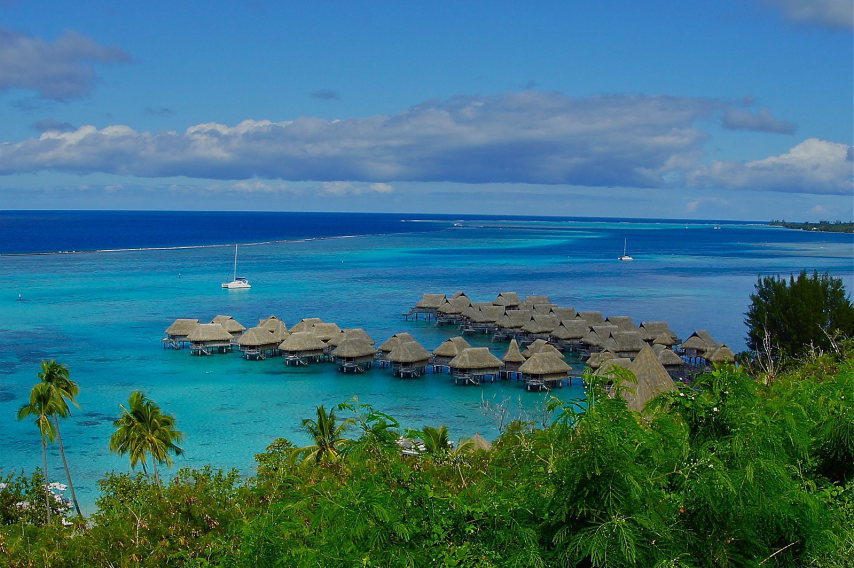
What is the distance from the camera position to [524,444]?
584 centimetres

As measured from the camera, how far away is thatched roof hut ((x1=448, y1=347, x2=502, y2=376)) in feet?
77.2

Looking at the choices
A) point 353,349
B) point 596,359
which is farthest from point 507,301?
point 596,359

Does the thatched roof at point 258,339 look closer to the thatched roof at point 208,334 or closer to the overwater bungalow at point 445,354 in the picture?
the thatched roof at point 208,334

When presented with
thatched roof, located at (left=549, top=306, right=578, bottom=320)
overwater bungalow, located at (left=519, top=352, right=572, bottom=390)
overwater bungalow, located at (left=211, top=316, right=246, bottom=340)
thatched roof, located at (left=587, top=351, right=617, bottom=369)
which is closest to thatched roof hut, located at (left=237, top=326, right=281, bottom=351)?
overwater bungalow, located at (left=211, top=316, right=246, bottom=340)

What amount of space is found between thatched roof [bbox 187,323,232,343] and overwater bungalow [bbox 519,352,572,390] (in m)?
12.0

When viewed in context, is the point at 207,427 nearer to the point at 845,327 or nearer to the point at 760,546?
the point at 760,546

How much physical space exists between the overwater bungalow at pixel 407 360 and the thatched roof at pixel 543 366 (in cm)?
353

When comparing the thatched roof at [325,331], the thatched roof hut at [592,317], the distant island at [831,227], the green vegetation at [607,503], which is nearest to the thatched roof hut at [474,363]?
the thatched roof at [325,331]

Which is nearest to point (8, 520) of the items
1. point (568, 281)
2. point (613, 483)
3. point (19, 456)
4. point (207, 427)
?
point (19, 456)

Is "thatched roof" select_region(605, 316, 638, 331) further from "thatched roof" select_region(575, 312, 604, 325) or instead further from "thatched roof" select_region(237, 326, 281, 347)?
"thatched roof" select_region(237, 326, 281, 347)

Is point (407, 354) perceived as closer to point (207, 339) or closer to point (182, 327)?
point (207, 339)

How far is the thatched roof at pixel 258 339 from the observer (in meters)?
26.8

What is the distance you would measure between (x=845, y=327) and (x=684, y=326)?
12.6 metres

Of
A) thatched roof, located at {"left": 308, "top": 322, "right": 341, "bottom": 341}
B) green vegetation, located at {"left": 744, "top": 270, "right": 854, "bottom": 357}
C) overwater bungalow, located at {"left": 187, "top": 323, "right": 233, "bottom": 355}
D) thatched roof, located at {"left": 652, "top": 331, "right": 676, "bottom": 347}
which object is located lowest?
overwater bungalow, located at {"left": 187, "top": 323, "right": 233, "bottom": 355}
